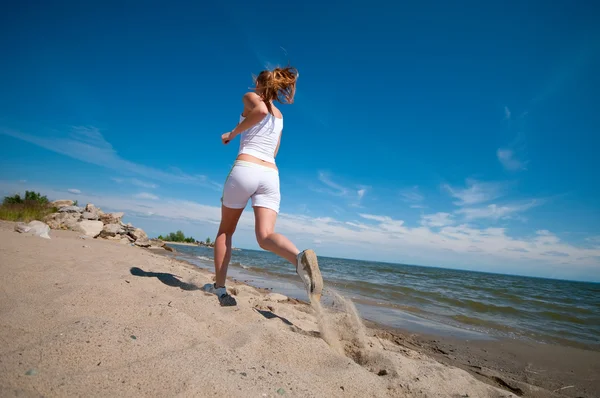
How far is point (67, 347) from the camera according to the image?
52.2 inches

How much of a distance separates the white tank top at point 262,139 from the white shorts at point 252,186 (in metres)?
0.12

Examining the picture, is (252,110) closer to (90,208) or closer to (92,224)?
(92,224)

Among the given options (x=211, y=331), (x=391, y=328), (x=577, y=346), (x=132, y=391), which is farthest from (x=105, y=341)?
(x=577, y=346)

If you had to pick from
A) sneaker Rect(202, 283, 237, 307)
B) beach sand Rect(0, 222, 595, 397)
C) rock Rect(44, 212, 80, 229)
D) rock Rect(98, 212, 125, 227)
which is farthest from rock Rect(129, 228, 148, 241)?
sneaker Rect(202, 283, 237, 307)

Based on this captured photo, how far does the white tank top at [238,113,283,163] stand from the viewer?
247cm

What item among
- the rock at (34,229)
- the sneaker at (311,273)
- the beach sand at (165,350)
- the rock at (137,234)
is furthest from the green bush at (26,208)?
the sneaker at (311,273)

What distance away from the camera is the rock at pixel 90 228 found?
1025cm

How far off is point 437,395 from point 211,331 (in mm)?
1432

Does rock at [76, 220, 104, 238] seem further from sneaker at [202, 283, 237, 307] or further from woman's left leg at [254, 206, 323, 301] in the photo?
woman's left leg at [254, 206, 323, 301]

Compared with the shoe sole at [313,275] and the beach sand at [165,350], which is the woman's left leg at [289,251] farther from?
the beach sand at [165,350]

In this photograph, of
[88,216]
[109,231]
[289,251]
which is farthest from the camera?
[88,216]

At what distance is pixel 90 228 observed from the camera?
10602 millimetres

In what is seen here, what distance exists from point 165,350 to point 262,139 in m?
1.69

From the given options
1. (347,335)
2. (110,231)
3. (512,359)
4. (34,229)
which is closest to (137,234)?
(110,231)
